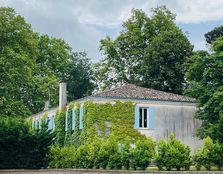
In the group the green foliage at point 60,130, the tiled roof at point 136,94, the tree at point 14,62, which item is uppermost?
the tree at point 14,62

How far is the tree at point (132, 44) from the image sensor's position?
59.4 meters

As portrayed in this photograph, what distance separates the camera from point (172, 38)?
53812mm

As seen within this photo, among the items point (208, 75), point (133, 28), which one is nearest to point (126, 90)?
point (208, 75)

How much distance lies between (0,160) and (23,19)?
2254cm

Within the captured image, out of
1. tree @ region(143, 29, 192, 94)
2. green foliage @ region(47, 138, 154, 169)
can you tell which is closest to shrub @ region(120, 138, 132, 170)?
green foliage @ region(47, 138, 154, 169)

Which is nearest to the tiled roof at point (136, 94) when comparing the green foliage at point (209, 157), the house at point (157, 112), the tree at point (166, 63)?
the house at point (157, 112)

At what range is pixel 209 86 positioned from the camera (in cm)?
3469

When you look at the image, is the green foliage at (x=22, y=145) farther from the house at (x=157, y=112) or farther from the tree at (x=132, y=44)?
the tree at (x=132, y=44)

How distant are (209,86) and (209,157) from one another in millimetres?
7494

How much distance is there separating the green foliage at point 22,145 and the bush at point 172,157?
302 inches

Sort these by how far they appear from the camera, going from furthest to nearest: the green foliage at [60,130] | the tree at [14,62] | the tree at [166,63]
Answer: the tree at [166,63]
the tree at [14,62]
the green foliage at [60,130]

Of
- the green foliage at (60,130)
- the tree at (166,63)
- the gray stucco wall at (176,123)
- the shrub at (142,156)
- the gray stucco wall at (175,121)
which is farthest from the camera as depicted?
the tree at (166,63)

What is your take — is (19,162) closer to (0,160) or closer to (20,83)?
(0,160)

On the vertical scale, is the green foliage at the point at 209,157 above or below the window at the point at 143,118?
below
